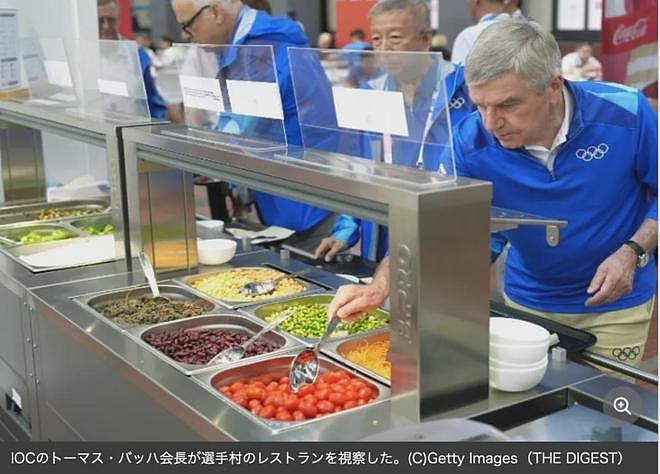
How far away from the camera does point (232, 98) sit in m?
2.22

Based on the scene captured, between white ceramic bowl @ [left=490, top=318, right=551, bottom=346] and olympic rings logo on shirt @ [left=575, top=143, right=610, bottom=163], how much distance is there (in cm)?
68

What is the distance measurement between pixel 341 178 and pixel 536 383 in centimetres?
55

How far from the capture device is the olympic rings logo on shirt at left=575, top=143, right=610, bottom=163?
2125 mm

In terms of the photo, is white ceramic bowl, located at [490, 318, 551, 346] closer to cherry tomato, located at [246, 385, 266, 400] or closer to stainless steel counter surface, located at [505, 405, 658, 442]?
stainless steel counter surface, located at [505, 405, 658, 442]

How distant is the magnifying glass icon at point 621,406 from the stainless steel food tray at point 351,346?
468 mm

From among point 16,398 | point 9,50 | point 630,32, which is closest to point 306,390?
point 16,398

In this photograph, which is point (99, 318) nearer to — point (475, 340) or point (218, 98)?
point (218, 98)

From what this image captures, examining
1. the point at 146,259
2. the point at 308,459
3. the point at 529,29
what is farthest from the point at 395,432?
the point at 146,259

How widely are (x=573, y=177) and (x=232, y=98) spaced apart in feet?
3.07

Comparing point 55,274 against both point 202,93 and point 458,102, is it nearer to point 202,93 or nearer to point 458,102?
point 202,93

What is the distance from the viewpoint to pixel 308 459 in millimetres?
1403

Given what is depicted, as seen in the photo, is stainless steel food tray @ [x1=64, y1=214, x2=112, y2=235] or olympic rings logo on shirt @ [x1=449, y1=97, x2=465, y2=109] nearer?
olympic rings logo on shirt @ [x1=449, y1=97, x2=465, y2=109]

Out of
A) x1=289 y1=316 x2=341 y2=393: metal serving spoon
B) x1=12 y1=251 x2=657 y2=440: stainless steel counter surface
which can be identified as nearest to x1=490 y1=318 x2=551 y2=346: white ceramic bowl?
x1=12 y1=251 x2=657 y2=440: stainless steel counter surface

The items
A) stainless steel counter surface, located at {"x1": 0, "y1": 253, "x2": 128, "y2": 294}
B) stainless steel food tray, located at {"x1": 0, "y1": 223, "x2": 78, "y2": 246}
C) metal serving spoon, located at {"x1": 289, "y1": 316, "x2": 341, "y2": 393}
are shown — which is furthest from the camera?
stainless steel food tray, located at {"x1": 0, "y1": 223, "x2": 78, "y2": 246}
